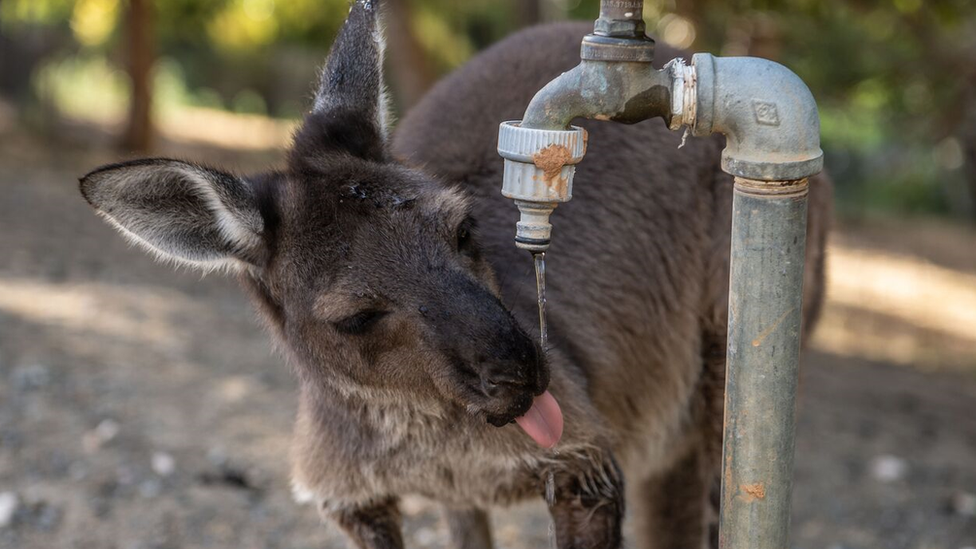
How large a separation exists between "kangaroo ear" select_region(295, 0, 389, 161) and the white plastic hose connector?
3.31ft

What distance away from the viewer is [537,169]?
2.28 metres

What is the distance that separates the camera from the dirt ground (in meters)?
4.49

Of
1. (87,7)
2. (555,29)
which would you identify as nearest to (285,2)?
(87,7)

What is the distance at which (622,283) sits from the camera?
4012 mm

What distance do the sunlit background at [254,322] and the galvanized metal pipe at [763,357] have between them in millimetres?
1977

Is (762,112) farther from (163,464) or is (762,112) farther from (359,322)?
(163,464)

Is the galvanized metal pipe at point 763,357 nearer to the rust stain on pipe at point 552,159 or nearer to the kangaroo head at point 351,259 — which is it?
the rust stain on pipe at point 552,159

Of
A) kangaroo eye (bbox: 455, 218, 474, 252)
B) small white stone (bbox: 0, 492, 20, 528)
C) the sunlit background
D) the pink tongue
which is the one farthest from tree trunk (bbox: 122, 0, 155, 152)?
the pink tongue

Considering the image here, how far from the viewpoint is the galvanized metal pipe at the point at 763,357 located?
2252 mm

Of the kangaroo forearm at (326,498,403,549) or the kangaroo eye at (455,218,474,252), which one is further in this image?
the kangaroo forearm at (326,498,403,549)

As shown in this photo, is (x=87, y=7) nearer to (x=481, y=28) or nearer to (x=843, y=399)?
(x=481, y=28)

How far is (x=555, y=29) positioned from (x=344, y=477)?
2039mm

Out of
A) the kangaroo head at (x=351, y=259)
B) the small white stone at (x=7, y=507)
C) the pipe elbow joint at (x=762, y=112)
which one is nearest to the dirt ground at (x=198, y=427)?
the small white stone at (x=7, y=507)

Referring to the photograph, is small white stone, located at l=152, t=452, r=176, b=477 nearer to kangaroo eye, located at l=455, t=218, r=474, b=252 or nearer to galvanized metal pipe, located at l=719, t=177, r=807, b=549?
kangaroo eye, located at l=455, t=218, r=474, b=252
